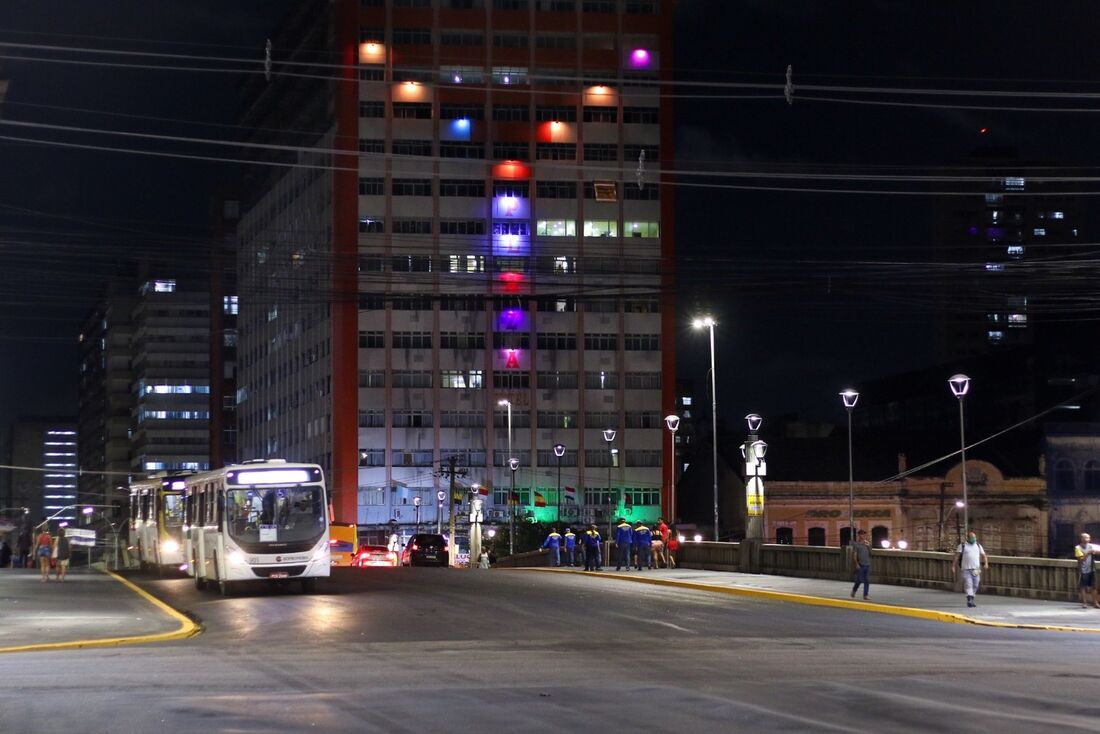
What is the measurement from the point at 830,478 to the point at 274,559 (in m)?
57.0

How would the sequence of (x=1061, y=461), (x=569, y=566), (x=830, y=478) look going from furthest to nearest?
(x=830, y=478)
(x=1061, y=461)
(x=569, y=566)

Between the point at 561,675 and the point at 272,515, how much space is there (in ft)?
62.3

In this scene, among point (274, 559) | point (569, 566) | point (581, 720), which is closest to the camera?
point (581, 720)

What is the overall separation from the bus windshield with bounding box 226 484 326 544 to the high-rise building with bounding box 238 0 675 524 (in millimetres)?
77493

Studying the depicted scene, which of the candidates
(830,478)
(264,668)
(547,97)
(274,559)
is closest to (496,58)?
(547,97)

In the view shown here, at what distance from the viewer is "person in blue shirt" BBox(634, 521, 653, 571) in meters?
48.7

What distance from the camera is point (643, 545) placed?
161 feet

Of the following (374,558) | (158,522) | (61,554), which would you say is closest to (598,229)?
(374,558)

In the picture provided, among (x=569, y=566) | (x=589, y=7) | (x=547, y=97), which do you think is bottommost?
(x=569, y=566)

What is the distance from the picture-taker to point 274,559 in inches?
1391

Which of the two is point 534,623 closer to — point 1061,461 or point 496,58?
point 1061,461

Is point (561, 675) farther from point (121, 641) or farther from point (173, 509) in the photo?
point (173, 509)

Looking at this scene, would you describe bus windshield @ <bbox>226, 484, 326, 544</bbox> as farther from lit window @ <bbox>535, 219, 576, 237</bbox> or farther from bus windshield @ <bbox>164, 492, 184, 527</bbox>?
lit window @ <bbox>535, 219, 576, 237</bbox>

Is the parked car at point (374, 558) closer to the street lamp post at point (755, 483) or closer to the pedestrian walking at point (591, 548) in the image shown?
the pedestrian walking at point (591, 548)
